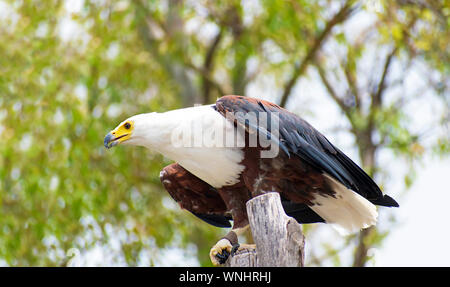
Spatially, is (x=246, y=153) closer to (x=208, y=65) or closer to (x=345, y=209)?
(x=345, y=209)

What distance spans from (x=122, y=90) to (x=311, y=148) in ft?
15.8

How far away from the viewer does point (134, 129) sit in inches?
161

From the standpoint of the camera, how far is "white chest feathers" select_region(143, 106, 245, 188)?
13.0 feet

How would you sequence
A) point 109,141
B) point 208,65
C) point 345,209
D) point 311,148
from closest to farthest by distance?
point 311,148 < point 109,141 < point 345,209 < point 208,65

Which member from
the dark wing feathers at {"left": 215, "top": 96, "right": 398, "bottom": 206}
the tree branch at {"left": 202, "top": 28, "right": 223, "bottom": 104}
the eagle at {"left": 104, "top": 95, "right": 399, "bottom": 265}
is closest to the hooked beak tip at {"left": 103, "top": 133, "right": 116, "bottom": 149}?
→ the eagle at {"left": 104, "top": 95, "right": 399, "bottom": 265}

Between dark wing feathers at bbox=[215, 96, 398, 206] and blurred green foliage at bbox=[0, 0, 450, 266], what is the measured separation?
3010 millimetres

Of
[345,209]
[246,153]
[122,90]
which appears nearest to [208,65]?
[122,90]

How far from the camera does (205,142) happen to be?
396 centimetres

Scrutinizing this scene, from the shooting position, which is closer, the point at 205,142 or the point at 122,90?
the point at 205,142

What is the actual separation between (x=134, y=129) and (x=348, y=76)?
5.11 m

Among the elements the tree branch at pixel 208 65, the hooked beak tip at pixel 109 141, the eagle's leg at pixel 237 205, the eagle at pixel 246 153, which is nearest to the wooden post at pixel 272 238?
the eagle at pixel 246 153

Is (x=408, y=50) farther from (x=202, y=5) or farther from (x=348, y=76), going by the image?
(x=202, y=5)

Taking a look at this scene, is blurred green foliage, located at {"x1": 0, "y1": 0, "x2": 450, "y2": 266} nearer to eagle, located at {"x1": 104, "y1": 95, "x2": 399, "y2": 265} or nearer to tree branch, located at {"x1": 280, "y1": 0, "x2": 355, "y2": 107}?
tree branch, located at {"x1": 280, "y1": 0, "x2": 355, "y2": 107}

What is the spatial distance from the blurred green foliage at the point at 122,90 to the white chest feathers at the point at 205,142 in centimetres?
334
